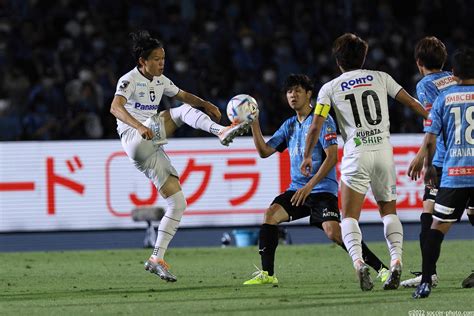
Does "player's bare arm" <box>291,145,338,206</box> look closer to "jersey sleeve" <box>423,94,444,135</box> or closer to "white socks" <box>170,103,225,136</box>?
Answer: "white socks" <box>170,103,225,136</box>

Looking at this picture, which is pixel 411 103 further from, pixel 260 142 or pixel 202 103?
pixel 202 103

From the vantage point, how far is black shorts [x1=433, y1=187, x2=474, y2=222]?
8094 millimetres

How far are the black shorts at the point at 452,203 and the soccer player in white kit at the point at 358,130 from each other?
Answer: 808 mm

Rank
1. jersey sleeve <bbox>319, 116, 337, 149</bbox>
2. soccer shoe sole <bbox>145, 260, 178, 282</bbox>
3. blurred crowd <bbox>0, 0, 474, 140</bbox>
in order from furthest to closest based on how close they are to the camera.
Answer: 1. blurred crowd <bbox>0, 0, 474, 140</bbox>
2. soccer shoe sole <bbox>145, 260, 178, 282</bbox>
3. jersey sleeve <bbox>319, 116, 337, 149</bbox>

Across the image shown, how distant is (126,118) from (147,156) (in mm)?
616

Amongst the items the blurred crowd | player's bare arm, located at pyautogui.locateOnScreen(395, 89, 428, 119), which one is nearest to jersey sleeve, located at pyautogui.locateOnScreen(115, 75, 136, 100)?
player's bare arm, located at pyautogui.locateOnScreen(395, 89, 428, 119)

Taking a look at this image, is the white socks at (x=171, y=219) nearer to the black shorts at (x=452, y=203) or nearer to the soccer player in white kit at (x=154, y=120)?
the soccer player in white kit at (x=154, y=120)

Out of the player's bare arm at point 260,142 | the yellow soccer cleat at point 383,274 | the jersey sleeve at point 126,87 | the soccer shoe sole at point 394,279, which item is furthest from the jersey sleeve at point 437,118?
the jersey sleeve at point 126,87

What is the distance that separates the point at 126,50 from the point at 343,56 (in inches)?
460

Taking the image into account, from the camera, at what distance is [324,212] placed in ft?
32.2

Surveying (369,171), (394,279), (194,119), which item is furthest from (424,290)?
(194,119)

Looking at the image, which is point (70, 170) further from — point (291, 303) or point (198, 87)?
point (291, 303)

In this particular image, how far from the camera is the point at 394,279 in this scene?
8812 mm

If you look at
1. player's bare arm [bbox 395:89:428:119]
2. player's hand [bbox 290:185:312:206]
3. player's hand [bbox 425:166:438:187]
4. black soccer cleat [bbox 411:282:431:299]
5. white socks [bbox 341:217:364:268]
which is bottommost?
black soccer cleat [bbox 411:282:431:299]
